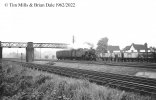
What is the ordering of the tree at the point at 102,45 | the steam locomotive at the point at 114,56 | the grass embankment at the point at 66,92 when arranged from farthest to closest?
the tree at the point at 102,45 < the steam locomotive at the point at 114,56 < the grass embankment at the point at 66,92

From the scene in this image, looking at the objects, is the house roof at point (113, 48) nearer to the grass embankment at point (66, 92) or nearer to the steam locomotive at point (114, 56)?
the steam locomotive at point (114, 56)

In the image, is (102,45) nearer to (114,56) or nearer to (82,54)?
(114,56)

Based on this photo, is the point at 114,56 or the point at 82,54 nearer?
the point at 82,54

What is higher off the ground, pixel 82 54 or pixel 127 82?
pixel 82 54

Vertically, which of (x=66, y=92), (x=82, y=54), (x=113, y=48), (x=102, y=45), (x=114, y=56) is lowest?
(x=66, y=92)

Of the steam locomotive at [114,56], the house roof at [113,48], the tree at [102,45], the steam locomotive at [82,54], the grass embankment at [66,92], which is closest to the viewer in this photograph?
the grass embankment at [66,92]

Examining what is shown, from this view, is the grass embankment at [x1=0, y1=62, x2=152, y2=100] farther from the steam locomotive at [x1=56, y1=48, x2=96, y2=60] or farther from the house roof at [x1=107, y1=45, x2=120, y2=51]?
the house roof at [x1=107, y1=45, x2=120, y2=51]

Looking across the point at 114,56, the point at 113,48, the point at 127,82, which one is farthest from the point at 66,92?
the point at 113,48

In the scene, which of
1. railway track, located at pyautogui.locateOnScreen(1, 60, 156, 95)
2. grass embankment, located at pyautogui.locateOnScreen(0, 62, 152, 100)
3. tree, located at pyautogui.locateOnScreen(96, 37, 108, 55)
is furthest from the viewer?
tree, located at pyautogui.locateOnScreen(96, 37, 108, 55)

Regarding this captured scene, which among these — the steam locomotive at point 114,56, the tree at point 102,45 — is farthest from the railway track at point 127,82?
the tree at point 102,45

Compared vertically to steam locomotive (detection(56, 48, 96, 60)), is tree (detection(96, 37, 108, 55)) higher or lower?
higher

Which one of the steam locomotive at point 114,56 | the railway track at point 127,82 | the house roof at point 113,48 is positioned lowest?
the railway track at point 127,82

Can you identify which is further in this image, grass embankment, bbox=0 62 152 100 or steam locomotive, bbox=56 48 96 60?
steam locomotive, bbox=56 48 96 60

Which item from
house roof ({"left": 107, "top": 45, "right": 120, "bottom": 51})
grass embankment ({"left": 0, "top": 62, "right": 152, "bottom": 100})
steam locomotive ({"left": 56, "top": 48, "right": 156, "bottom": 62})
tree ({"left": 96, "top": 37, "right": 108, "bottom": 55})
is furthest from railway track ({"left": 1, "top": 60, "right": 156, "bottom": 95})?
house roof ({"left": 107, "top": 45, "right": 120, "bottom": 51})
